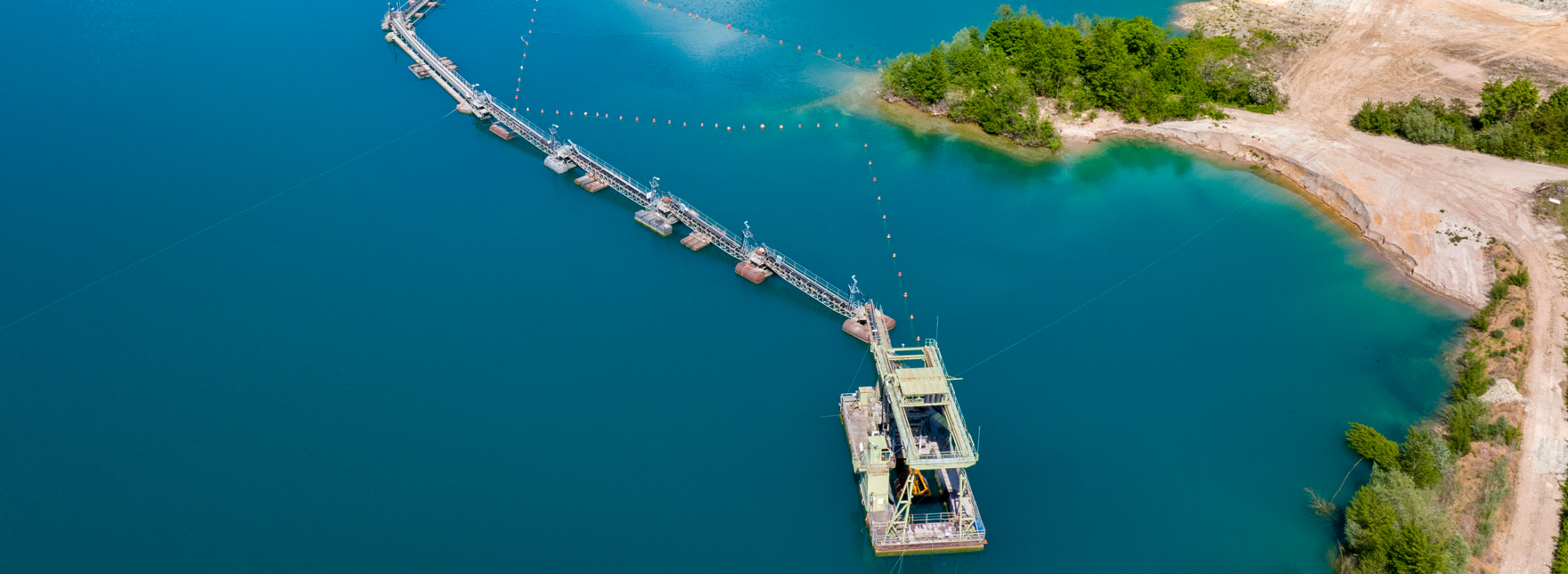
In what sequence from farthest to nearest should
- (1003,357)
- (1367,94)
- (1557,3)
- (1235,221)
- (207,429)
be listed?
(1557,3), (1367,94), (1235,221), (1003,357), (207,429)

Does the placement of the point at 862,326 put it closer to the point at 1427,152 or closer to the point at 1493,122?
the point at 1427,152

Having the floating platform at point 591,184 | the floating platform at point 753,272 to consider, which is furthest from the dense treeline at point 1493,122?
the floating platform at point 591,184

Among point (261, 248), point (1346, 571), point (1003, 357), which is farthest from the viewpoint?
point (261, 248)

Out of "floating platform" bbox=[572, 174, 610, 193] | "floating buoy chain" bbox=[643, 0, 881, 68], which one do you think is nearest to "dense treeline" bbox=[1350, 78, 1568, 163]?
"floating buoy chain" bbox=[643, 0, 881, 68]

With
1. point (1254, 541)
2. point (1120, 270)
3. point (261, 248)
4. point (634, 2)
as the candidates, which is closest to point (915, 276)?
point (1120, 270)

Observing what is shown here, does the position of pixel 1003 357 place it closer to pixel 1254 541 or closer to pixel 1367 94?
pixel 1254 541

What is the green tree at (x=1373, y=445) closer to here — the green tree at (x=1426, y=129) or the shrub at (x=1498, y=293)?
the shrub at (x=1498, y=293)

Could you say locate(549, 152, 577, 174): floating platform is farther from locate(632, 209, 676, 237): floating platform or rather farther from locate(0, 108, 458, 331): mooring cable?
locate(0, 108, 458, 331): mooring cable
